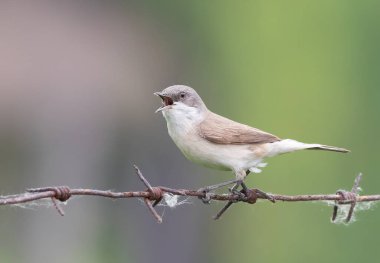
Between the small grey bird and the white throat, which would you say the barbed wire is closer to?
the small grey bird

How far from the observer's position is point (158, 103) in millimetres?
16125

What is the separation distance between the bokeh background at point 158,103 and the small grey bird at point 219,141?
7736 millimetres

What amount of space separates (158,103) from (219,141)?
992 centimetres

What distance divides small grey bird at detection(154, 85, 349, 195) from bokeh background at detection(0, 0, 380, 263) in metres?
7.74

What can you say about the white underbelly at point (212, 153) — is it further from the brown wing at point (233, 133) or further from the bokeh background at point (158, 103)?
the bokeh background at point (158, 103)

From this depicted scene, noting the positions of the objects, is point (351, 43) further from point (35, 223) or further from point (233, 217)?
point (35, 223)

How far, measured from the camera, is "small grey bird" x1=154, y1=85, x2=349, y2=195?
617cm

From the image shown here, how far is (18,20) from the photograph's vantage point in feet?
53.6

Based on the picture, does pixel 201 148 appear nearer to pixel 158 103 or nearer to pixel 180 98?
pixel 180 98

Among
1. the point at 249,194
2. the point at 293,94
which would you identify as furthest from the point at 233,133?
the point at 293,94

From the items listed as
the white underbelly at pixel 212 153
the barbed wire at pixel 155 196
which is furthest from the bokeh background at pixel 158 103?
the barbed wire at pixel 155 196

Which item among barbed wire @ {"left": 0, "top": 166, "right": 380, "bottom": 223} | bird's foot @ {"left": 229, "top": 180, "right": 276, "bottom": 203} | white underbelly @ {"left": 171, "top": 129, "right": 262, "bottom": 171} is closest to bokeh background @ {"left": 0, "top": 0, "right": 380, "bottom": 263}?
white underbelly @ {"left": 171, "top": 129, "right": 262, "bottom": 171}

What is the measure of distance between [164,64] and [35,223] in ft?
8.28

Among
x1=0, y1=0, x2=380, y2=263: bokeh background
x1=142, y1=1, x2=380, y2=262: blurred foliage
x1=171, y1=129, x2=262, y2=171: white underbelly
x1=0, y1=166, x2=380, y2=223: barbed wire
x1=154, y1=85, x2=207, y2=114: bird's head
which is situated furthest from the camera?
x1=0, y1=0, x2=380, y2=263: bokeh background
